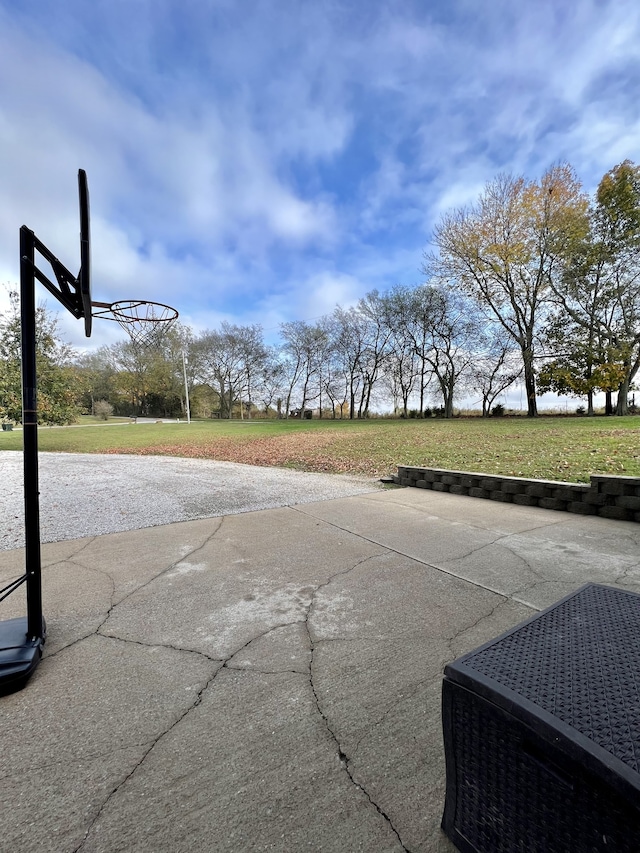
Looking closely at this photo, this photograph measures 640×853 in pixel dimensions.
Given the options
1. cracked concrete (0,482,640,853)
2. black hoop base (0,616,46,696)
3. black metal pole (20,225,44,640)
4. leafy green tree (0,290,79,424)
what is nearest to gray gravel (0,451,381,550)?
cracked concrete (0,482,640,853)

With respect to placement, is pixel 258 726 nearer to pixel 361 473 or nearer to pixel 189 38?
pixel 361 473

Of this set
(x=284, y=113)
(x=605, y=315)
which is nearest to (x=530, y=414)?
(x=605, y=315)

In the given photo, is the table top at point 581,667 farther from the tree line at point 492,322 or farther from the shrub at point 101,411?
the shrub at point 101,411

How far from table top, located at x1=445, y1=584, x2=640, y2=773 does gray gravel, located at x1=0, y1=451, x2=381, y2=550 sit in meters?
4.16

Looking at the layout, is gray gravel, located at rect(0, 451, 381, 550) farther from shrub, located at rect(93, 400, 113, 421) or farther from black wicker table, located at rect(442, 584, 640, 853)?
shrub, located at rect(93, 400, 113, 421)

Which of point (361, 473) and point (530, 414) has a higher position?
point (530, 414)

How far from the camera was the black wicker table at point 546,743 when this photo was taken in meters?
0.75

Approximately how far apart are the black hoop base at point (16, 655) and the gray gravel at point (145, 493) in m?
2.25

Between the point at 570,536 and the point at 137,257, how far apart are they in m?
14.5

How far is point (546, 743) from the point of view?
2.69 ft

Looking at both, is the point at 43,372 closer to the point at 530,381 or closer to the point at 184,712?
the point at 184,712

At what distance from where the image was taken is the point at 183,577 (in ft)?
9.47

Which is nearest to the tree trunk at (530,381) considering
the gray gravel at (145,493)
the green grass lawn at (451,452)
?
the green grass lawn at (451,452)

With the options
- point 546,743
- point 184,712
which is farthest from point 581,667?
point 184,712
